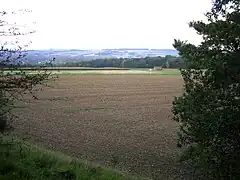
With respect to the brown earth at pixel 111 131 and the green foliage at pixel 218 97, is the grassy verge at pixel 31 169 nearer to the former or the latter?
the brown earth at pixel 111 131

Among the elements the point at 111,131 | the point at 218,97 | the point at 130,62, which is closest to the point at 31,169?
the point at 218,97

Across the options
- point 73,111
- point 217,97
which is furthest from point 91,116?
point 217,97

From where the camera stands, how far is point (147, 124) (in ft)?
102

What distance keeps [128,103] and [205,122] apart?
33036 millimetres

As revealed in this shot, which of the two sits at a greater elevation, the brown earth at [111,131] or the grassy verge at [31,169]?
the grassy verge at [31,169]

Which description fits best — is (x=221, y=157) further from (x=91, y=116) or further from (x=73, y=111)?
(x=73, y=111)

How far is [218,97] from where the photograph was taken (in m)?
14.1

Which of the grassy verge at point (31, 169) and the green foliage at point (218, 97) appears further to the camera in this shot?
the green foliage at point (218, 97)

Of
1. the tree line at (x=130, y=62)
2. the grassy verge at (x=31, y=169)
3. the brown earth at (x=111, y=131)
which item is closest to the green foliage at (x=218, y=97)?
the brown earth at (x=111, y=131)

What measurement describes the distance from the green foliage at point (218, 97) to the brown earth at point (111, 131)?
2.82m

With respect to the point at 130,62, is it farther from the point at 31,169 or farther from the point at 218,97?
the point at 31,169

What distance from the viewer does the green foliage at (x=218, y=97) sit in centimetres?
1349

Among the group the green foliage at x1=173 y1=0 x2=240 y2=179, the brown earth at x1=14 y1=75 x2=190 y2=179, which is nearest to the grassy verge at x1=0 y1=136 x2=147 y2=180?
the brown earth at x1=14 y1=75 x2=190 y2=179

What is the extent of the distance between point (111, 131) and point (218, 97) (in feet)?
46.7
